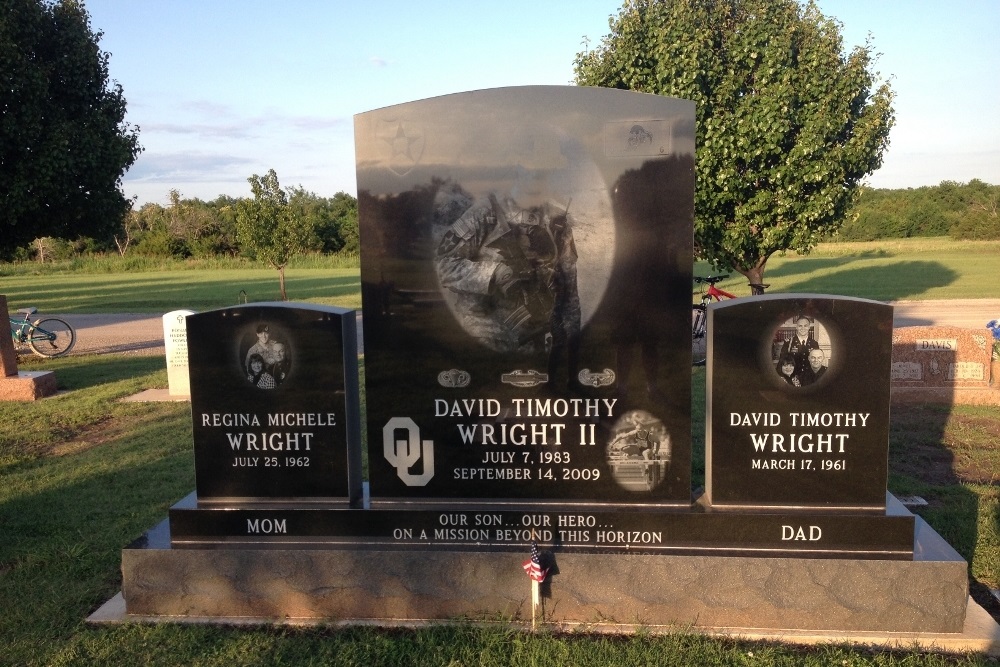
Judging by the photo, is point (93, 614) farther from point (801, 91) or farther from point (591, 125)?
point (801, 91)

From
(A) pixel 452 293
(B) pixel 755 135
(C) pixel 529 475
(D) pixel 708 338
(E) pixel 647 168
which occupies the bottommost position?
(C) pixel 529 475

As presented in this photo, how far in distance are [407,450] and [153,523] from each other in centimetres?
238

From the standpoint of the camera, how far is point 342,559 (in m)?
4.12

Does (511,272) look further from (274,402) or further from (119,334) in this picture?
(119,334)

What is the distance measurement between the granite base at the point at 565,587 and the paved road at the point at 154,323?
9.69 m

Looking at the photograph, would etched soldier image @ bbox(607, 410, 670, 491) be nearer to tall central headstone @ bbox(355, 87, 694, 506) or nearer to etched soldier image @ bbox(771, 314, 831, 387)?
tall central headstone @ bbox(355, 87, 694, 506)

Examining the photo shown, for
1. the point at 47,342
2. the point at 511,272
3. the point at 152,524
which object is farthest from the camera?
the point at 47,342

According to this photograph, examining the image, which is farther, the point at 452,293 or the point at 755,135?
the point at 755,135

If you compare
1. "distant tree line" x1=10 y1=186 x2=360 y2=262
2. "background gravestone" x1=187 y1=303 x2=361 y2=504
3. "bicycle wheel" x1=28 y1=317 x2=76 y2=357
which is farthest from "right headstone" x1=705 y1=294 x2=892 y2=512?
"distant tree line" x1=10 y1=186 x2=360 y2=262

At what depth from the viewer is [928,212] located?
6150 cm

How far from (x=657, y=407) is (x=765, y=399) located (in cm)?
56

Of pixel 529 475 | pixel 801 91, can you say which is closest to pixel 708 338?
pixel 529 475

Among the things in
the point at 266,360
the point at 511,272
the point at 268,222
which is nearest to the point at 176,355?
the point at 266,360

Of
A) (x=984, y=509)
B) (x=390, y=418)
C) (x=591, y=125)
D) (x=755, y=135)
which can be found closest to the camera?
(x=591, y=125)
